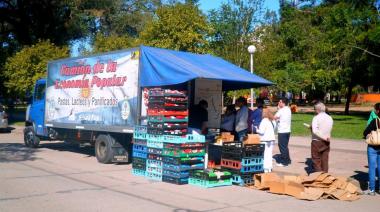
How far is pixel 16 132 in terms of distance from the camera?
25375mm

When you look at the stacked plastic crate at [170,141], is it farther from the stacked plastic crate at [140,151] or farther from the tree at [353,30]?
the tree at [353,30]

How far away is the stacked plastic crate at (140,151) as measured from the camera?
11430 mm

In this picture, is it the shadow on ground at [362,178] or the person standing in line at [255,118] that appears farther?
the person standing in line at [255,118]

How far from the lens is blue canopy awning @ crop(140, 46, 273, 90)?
1105 centimetres

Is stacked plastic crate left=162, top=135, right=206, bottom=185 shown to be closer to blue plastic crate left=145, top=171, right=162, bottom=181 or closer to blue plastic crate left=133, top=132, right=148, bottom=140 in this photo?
blue plastic crate left=145, top=171, right=162, bottom=181

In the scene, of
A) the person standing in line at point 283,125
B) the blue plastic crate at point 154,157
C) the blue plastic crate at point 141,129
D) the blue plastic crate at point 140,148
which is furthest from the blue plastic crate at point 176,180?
the person standing in line at point 283,125

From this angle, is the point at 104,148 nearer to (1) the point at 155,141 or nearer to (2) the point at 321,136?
(1) the point at 155,141

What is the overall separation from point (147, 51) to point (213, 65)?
1831mm

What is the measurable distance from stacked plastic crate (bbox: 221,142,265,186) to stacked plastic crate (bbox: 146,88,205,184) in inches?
23.6

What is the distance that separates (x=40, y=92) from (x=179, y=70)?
8.11 m

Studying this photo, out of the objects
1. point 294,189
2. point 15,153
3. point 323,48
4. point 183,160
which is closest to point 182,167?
point 183,160

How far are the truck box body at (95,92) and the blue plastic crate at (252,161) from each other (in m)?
3.24

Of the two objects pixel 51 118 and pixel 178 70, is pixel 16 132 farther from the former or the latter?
pixel 178 70

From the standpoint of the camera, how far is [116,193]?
9148 mm
